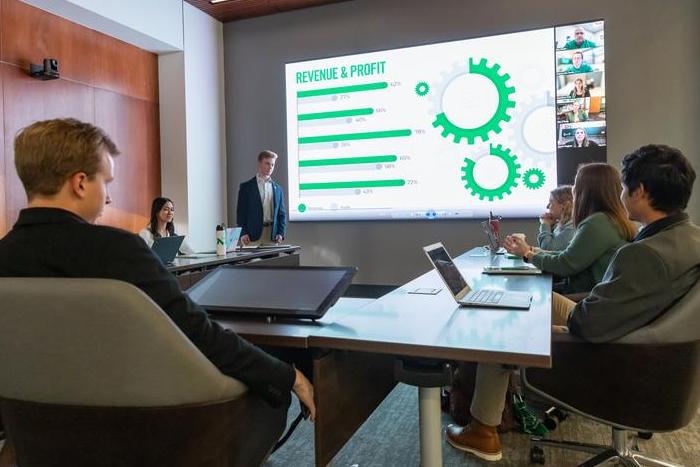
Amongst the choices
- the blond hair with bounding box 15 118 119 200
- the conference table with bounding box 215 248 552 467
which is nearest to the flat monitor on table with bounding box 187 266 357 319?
the conference table with bounding box 215 248 552 467

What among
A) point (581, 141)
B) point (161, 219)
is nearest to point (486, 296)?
point (161, 219)

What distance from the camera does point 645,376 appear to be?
1.42 meters

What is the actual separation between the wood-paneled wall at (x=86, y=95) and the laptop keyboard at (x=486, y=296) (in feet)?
9.27

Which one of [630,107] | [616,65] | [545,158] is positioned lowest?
[545,158]

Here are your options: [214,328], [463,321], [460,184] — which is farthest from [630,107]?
[214,328]

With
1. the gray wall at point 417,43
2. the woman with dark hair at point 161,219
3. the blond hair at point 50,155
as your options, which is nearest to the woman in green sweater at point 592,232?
the blond hair at point 50,155

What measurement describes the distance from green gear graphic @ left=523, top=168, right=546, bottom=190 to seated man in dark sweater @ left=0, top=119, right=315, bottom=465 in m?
4.02

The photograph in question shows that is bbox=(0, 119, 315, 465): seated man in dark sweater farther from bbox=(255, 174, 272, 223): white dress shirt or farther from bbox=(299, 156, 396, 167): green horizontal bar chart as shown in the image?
bbox=(299, 156, 396, 167): green horizontal bar chart

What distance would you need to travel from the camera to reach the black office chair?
4.54 feet

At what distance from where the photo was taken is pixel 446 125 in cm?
489

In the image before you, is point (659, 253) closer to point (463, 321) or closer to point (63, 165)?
point (463, 321)

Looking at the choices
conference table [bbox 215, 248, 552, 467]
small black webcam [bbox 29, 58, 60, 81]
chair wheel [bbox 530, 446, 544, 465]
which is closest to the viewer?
conference table [bbox 215, 248, 552, 467]

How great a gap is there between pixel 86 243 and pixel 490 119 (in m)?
4.35

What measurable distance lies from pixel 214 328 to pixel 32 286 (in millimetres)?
332
